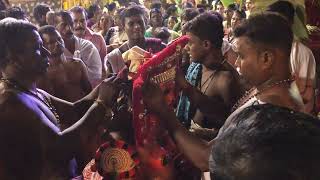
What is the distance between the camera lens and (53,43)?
4004 millimetres

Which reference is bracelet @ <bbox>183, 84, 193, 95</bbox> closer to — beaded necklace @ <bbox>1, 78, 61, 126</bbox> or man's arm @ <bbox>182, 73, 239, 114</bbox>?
man's arm @ <bbox>182, 73, 239, 114</bbox>

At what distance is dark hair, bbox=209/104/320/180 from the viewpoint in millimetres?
878

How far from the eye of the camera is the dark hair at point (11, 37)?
239 centimetres

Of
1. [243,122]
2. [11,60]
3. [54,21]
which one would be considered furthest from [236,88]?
[54,21]

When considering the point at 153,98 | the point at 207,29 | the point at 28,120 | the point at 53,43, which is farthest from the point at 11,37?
the point at 53,43

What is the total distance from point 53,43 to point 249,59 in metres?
2.33

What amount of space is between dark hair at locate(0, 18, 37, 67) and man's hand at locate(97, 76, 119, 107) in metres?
0.49

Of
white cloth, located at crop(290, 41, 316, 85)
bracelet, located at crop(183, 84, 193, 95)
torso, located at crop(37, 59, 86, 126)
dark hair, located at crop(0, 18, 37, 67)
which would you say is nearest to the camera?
dark hair, located at crop(0, 18, 37, 67)

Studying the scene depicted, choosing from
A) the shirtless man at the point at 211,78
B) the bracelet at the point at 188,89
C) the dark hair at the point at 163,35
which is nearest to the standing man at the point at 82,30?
the dark hair at the point at 163,35

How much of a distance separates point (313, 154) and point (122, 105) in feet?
6.38

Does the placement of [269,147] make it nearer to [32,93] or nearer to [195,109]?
[32,93]

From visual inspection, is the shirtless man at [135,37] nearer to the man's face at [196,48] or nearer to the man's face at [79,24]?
the man's face at [196,48]

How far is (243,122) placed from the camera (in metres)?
0.96

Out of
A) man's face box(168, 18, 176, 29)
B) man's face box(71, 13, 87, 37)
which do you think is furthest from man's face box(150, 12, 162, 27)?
man's face box(71, 13, 87, 37)
